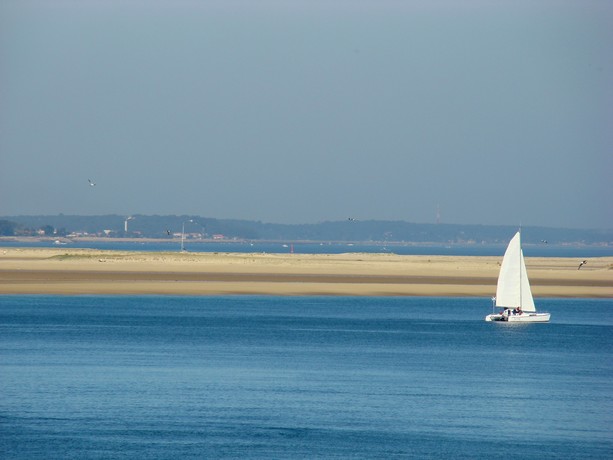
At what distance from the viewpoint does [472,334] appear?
53.5 meters

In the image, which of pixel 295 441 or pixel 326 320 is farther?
pixel 326 320

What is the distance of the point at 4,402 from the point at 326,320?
28.0 meters

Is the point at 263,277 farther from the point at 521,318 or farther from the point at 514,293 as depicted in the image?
the point at 521,318

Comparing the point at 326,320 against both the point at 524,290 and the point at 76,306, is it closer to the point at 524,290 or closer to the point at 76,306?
the point at 524,290

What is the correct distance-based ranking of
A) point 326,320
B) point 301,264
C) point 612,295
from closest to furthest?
point 326,320 < point 612,295 < point 301,264

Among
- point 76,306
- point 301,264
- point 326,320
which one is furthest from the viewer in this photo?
point 301,264

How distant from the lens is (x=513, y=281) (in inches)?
2366

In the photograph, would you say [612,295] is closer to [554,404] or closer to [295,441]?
[554,404]

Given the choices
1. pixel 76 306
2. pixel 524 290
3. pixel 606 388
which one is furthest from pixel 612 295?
pixel 606 388

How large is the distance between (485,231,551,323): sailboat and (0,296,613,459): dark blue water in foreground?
0.68 meters

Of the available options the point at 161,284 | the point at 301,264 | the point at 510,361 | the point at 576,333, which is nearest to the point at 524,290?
the point at 576,333

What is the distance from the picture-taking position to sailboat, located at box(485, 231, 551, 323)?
2339 inches

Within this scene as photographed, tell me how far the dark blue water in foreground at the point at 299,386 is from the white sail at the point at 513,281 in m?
1.45

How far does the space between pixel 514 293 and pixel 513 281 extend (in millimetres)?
634
